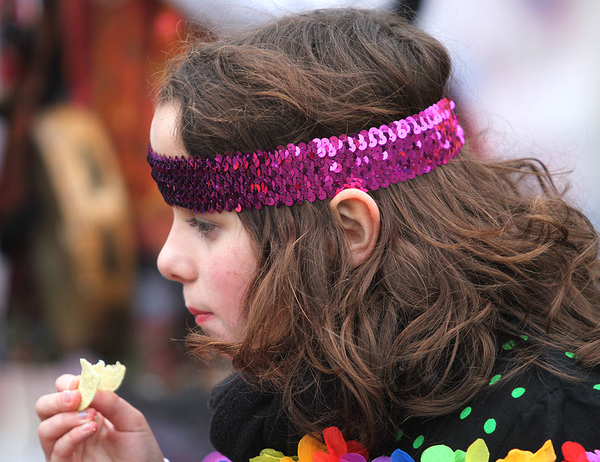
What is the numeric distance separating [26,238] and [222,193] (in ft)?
9.06

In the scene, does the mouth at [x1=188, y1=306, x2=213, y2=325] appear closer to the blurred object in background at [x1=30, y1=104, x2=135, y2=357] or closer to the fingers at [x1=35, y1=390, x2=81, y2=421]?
the fingers at [x1=35, y1=390, x2=81, y2=421]

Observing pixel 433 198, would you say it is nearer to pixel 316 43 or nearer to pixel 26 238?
pixel 316 43

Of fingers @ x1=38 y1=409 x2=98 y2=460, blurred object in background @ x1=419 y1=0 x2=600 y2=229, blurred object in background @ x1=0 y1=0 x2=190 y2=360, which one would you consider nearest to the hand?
fingers @ x1=38 y1=409 x2=98 y2=460

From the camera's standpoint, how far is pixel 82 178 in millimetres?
3113

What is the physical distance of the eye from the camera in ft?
3.81

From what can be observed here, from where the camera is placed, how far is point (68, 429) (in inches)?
49.7

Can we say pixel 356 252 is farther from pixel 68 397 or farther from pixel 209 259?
pixel 68 397

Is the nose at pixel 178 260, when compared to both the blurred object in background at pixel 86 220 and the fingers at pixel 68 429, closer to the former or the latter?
the fingers at pixel 68 429

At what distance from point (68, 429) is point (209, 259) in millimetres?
490

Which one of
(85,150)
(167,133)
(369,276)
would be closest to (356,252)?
(369,276)

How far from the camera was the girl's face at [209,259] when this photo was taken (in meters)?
1.13

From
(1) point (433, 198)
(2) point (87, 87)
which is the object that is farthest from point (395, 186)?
(2) point (87, 87)

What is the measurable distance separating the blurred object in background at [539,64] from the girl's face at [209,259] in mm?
2219

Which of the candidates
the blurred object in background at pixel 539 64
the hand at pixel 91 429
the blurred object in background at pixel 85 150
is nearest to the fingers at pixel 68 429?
the hand at pixel 91 429
